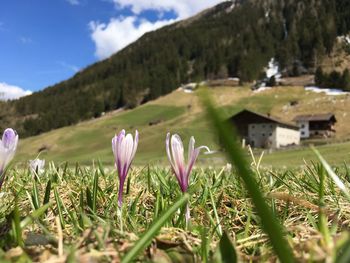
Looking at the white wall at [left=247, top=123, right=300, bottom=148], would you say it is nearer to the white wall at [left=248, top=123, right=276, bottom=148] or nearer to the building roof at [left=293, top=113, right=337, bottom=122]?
the white wall at [left=248, top=123, right=276, bottom=148]

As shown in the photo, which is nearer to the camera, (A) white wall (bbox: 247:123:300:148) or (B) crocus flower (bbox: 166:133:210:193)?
(B) crocus flower (bbox: 166:133:210:193)

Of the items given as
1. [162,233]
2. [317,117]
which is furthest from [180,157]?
[317,117]

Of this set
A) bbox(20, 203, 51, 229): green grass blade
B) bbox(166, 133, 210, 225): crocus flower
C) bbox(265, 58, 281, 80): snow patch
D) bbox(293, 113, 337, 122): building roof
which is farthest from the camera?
bbox(265, 58, 281, 80): snow patch

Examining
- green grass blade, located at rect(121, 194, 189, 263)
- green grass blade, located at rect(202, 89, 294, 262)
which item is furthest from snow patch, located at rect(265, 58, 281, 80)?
green grass blade, located at rect(202, 89, 294, 262)

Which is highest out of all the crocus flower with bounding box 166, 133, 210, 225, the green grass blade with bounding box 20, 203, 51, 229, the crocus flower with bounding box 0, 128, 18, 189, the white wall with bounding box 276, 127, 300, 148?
the crocus flower with bounding box 0, 128, 18, 189

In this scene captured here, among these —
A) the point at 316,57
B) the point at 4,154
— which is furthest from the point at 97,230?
the point at 316,57

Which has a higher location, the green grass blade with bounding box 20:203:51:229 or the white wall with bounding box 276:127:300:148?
the green grass blade with bounding box 20:203:51:229

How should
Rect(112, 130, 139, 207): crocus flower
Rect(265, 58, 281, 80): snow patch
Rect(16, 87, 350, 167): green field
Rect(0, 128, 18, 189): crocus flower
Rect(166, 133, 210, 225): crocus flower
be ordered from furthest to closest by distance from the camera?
Rect(265, 58, 281, 80): snow patch → Rect(16, 87, 350, 167): green field → Rect(112, 130, 139, 207): crocus flower → Rect(166, 133, 210, 225): crocus flower → Rect(0, 128, 18, 189): crocus flower

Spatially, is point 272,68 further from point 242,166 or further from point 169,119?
point 242,166
